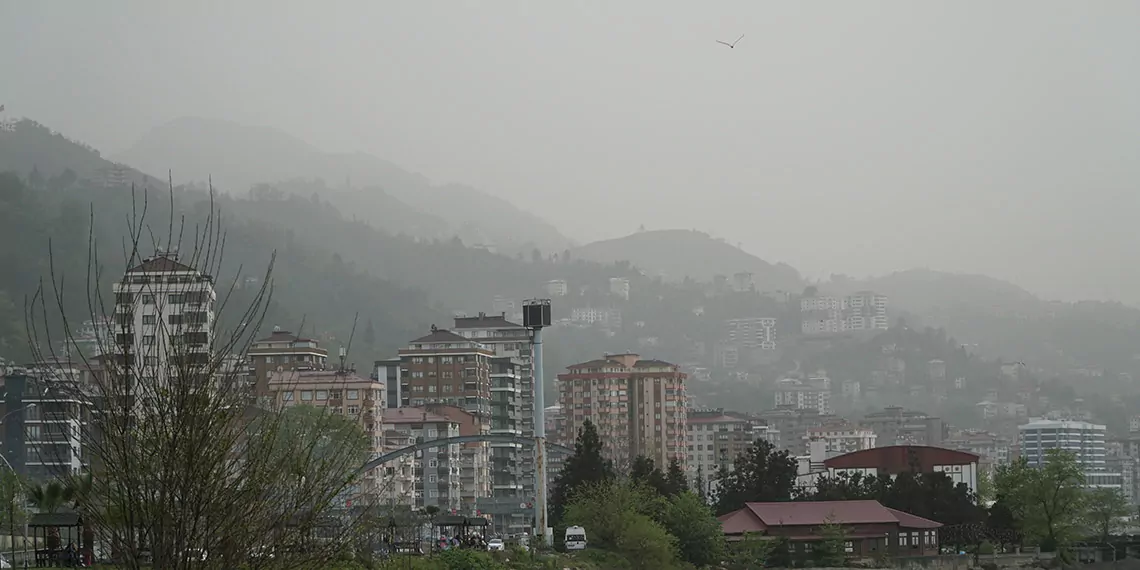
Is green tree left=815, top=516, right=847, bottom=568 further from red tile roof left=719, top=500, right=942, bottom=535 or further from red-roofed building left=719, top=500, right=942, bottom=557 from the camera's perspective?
red tile roof left=719, top=500, right=942, bottom=535

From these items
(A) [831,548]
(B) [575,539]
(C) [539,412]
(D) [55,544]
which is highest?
(C) [539,412]

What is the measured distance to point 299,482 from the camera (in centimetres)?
1202

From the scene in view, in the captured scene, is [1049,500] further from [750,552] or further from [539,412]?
[539,412]

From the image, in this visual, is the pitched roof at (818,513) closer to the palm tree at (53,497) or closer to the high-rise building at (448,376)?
the high-rise building at (448,376)

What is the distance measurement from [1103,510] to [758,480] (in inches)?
866

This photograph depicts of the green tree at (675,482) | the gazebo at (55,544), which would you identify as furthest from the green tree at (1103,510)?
the gazebo at (55,544)

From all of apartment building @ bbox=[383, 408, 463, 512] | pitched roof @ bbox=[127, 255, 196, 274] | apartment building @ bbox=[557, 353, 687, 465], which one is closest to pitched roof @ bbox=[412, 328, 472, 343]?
apartment building @ bbox=[383, 408, 463, 512]

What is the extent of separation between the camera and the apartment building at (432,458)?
9781cm

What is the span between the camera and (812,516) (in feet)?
235

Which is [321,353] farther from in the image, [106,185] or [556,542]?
[106,185]

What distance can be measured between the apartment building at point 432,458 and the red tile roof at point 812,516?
29.2m

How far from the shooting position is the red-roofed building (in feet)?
229

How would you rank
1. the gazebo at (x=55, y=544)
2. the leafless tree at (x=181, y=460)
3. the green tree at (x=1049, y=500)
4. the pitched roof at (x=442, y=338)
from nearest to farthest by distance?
the leafless tree at (x=181, y=460) → the gazebo at (x=55, y=544) → the green tree at (x=1049, y=500) → the pitched roof at (x=442, y=338)

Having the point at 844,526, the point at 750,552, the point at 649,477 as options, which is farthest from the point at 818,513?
the point at 649,477
